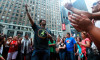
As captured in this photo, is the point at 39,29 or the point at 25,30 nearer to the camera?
the point at 39,29

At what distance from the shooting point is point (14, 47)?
191 inches

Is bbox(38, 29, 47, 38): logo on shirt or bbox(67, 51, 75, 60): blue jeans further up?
bbox(38, 29, 47, 38): logo on shirt

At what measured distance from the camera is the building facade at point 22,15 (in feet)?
111

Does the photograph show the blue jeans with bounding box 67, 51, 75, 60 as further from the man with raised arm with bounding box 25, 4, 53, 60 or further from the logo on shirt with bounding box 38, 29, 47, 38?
the logo on shirt with bounding box 38, 29, 47, 38

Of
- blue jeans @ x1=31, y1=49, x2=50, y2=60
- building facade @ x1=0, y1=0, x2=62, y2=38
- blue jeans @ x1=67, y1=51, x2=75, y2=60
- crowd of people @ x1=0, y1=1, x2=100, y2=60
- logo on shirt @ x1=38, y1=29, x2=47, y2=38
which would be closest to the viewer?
crowd of people @ x1=0, y1=1, x2=100, y2=60

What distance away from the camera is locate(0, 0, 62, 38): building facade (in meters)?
33.9

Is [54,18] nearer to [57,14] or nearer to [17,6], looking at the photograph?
[57,14]

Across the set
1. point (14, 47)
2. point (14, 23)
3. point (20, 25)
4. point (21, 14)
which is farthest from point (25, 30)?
point (14, 47)

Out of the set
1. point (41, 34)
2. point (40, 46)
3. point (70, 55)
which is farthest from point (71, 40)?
point (40, 46)

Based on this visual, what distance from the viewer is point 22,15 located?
38938mm

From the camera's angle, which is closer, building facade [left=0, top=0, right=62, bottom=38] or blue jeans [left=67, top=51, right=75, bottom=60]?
blue jeans [left=67, top=51, right=75, bottom=60]

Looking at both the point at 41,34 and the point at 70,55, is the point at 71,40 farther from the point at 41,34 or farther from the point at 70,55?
the point at 41,34

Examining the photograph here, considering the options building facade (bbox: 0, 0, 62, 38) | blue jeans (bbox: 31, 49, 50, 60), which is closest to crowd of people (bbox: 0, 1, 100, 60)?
blue jeans (bbox: 31, 49, 50, 60)

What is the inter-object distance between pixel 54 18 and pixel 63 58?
160ft
